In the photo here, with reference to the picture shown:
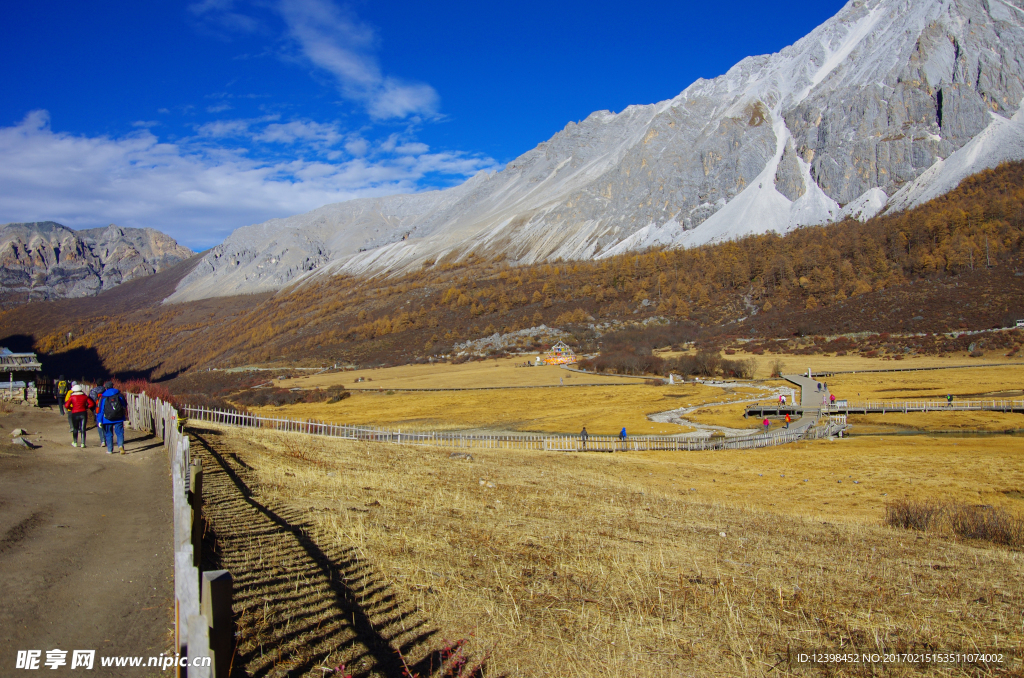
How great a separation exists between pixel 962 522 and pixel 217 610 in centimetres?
1678

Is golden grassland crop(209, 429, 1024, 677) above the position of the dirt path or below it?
below

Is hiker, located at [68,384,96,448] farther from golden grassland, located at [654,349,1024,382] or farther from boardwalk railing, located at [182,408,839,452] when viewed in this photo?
golden grassland, located at [654,349,1024,382]

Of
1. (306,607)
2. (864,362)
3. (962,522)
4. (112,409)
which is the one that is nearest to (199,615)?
(306,607)

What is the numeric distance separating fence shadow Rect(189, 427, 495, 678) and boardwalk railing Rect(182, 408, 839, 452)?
971 inches

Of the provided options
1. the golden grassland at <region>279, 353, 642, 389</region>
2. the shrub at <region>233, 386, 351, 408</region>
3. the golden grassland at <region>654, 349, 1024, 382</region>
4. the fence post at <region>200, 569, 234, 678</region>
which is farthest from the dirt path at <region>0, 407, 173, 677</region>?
the golden grassland at <region>654, 349, 1024, 382</region>

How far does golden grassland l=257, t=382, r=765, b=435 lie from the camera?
4997 centimetres

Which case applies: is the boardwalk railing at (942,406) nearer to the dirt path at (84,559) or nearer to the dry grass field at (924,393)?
the dry grass field at (924,393)

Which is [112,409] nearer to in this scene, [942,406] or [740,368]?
[942,406]

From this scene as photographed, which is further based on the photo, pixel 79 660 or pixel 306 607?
pixel 306 607

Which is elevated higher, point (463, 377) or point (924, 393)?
point (463, 377)

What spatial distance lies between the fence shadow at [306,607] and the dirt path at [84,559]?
2.55 ft

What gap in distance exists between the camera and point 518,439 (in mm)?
37156

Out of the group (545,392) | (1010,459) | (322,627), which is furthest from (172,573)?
(545,392)

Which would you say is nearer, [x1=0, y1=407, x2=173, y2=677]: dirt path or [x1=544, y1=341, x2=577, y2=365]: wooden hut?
[x1=0, y1=407, x2=173, y2=677]: dirt path
